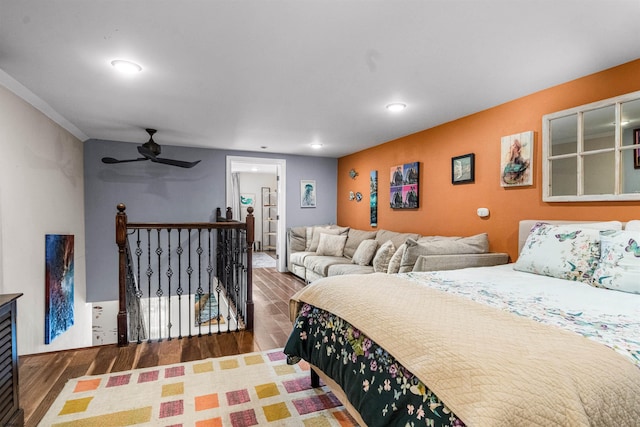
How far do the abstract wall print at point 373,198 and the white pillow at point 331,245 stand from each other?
1.83 ft

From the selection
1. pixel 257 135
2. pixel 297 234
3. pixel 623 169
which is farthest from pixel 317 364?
pixel 297 234

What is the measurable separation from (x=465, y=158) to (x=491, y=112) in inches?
21.7

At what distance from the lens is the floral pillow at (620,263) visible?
71.3 inches

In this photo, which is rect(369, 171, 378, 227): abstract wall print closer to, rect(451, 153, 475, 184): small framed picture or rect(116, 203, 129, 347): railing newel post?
rect(451, 153, 475, 184): small framed picture

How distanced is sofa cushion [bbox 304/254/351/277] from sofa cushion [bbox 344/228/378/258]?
16cm

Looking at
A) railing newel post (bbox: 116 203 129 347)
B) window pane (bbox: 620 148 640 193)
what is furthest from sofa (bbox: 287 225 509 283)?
railing newel post (bbox: 116 203 129 347)

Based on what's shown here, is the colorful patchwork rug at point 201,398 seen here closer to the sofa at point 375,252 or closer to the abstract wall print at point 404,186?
the sofa at point 375,252

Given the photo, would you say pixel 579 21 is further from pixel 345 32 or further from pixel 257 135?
pixel 257 135

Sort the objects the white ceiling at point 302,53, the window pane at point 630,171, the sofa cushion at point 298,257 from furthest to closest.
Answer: the sofa cushion at point 298,257 < the window pane at point 630,171 < the white ceiling at point 302,53

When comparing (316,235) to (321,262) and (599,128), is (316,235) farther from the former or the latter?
(599,128)

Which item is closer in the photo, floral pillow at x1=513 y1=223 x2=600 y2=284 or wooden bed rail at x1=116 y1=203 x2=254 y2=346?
floral pillow at x1=513 y1=223 x2=600 y2=284

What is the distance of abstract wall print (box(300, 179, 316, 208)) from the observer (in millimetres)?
6562

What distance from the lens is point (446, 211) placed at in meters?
4.06

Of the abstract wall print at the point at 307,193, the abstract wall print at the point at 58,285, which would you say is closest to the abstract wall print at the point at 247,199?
the abstract wall print at the point at 307,193
